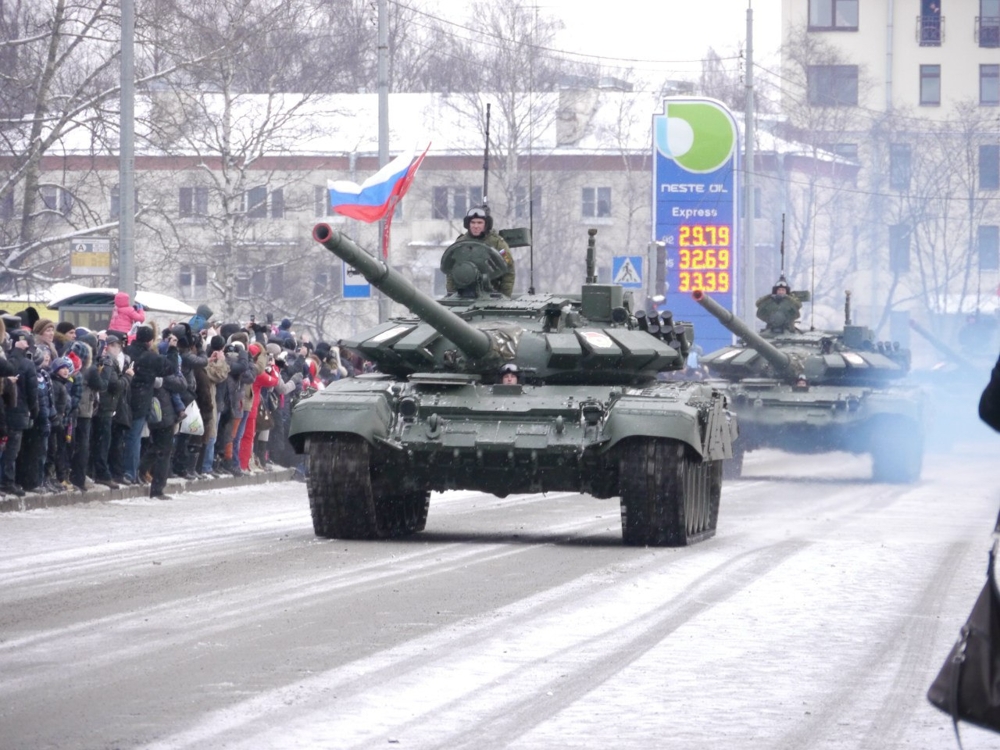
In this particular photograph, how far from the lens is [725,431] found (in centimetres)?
1666

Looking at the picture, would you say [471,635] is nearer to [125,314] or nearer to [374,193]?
[125,314]

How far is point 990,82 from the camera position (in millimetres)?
69625

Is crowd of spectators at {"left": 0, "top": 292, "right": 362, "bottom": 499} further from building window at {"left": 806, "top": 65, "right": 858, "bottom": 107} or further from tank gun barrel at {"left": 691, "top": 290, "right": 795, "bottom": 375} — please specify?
building window at {"left": 806, "top": 65, "right": 858, "bottom": 107}

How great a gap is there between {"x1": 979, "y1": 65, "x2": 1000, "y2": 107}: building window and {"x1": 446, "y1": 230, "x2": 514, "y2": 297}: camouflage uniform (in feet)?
181

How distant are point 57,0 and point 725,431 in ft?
48.9

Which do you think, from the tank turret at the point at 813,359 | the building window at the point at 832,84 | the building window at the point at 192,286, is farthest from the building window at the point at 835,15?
the tank turret at the point at 813,359

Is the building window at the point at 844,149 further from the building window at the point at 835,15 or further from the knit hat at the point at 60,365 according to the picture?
the knit hat at the point at 60,365

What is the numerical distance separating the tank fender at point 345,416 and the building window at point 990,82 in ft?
189

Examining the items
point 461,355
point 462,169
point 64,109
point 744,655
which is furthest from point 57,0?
point 462,169

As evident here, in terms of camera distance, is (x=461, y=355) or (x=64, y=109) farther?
(x=64, y=109)

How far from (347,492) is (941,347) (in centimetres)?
2122

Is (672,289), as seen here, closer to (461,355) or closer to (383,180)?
(383,180)

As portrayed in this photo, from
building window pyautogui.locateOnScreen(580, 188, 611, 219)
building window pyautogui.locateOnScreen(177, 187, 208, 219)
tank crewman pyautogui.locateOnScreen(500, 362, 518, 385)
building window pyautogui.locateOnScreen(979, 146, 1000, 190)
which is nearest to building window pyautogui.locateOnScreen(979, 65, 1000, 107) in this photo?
building window pyautogui.locateOnScreen(979, 146, 1000, 190)

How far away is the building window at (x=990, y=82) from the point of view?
69.2 meters
